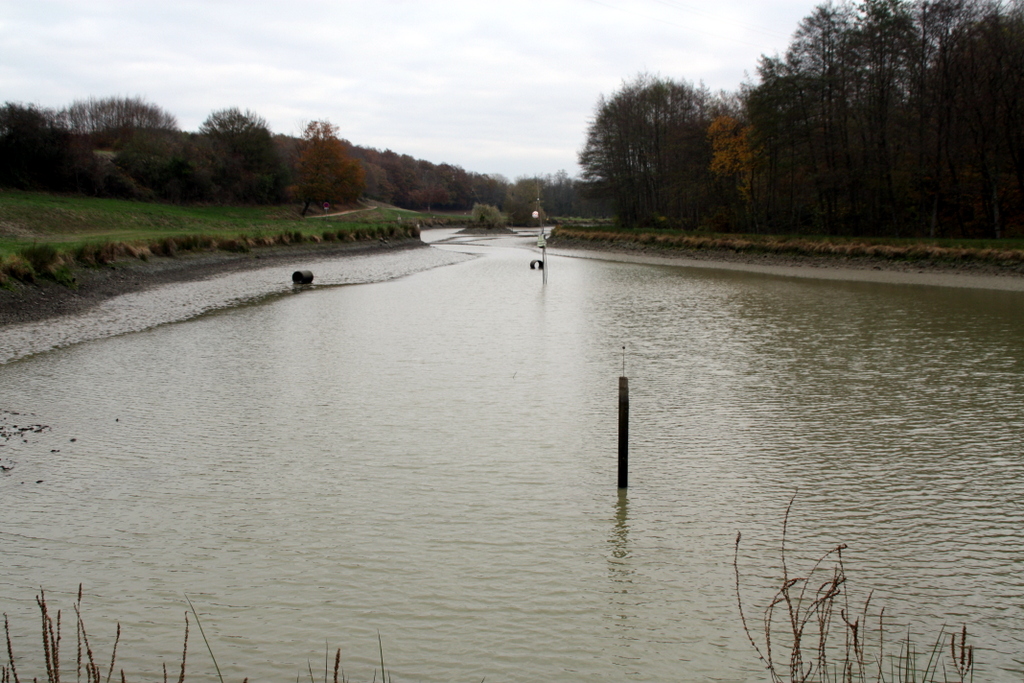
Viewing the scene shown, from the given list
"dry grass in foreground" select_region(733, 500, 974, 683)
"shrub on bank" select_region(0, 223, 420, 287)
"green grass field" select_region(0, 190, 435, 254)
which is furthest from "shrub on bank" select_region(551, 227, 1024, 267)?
"dry grass in foreground" select_region(733, 500, 974, 683)

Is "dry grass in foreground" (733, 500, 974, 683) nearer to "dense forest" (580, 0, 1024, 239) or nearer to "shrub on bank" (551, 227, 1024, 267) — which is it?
"shrub on bank" (551, 227, 1024, 267)

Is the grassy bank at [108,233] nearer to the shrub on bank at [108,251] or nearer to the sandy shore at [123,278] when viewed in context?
the shrub on bank at [108,251]

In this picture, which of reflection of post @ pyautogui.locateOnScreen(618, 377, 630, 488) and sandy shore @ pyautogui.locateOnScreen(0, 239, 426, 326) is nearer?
reflection of post @ pyautogui.locateOnScreen(618, 377, 630, 488)

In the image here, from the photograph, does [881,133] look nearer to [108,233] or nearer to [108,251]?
[108,251]

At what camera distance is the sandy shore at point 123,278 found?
643 inches

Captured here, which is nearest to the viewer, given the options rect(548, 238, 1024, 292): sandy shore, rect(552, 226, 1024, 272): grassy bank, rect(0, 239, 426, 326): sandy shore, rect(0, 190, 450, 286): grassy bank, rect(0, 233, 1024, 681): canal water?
rect(0, 233, 1024, 681): canal water

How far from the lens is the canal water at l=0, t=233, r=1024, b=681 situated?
14.7 feet

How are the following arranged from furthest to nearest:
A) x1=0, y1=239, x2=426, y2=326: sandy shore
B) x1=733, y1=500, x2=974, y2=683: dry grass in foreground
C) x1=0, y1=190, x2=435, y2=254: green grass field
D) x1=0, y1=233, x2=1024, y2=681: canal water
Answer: x1=0, y1=190, x2=435, y2=254: green grass field → x1=0, y1=239, x2=426, y2=326: sandy shore → x1=0, y1=233, x2=1024, y2=681: canal water → x1=733, y1=500, x2=974, y2=683: dry grass in foreground

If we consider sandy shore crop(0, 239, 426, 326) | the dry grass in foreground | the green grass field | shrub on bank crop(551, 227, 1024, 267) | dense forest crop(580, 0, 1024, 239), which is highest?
dense forest crop(580, 0, 1024, 239)

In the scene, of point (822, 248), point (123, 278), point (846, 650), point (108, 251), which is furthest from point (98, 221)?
point (846, 650)

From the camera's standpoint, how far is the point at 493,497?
6727 millimetres

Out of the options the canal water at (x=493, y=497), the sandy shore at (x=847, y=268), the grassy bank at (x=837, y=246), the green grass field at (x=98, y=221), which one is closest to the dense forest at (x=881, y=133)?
the grassy bank at (x=837, y=246)

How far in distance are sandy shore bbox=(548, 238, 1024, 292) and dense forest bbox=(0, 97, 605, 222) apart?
915 centimetres

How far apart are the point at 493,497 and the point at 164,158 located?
2125 inches
